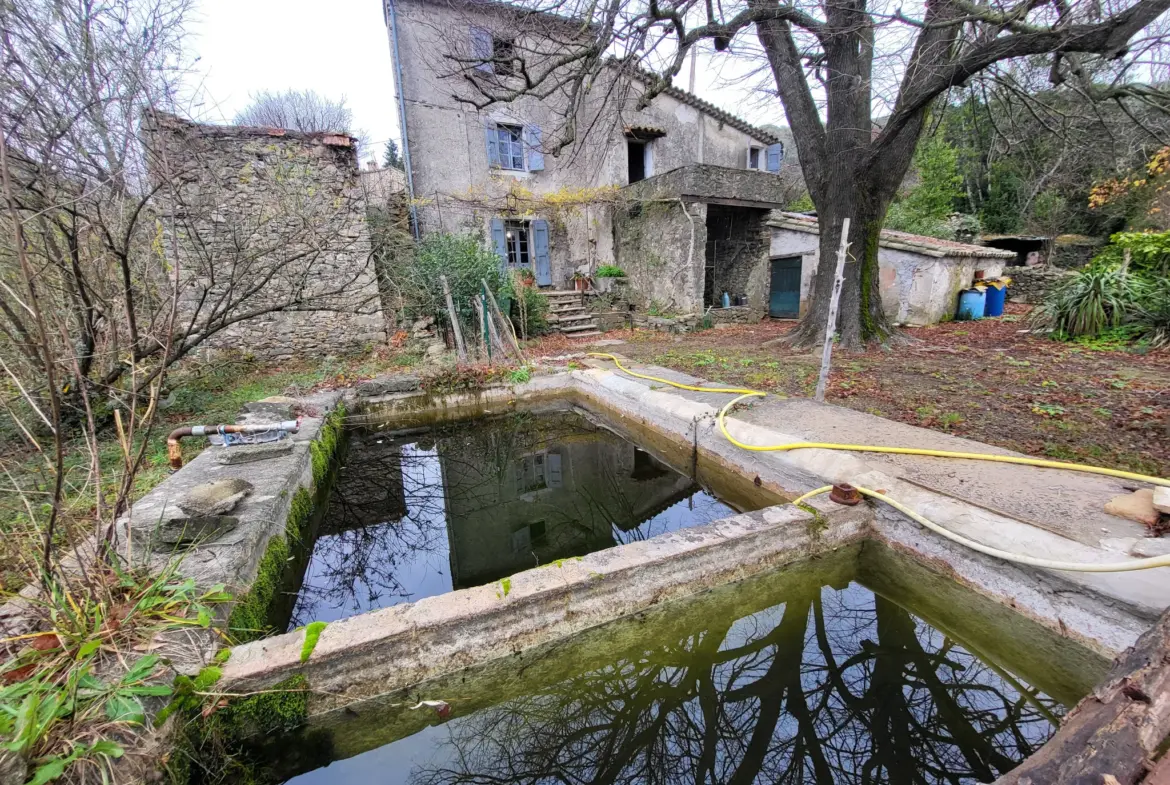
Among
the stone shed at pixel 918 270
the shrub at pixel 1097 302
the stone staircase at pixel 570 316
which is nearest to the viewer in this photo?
the shrub at pixel 1097 302

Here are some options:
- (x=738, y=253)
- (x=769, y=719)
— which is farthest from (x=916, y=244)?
(x=769, y=719)

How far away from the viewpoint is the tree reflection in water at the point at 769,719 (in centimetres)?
167

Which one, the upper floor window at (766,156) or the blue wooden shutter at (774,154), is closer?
the upper floor window at (766,156)

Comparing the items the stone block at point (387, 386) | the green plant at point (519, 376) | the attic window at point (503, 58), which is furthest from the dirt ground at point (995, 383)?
the attic window at point (503, 58)

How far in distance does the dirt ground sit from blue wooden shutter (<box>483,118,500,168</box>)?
5.94 metres

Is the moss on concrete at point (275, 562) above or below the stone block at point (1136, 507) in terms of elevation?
below

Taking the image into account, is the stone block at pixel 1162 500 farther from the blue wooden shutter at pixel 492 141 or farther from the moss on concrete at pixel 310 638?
the blue wooden shutter at pixel 492 141

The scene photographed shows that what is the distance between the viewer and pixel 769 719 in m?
1.87

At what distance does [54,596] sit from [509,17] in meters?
6.21

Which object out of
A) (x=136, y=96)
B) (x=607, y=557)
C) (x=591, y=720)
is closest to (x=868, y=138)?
(x=607, y=557)

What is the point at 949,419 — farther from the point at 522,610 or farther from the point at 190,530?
the point at 190,530

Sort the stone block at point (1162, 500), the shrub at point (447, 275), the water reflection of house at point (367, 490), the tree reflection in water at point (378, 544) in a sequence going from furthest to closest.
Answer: the shrub at point (447, 275)
the water reflection of house at point (367, 490)
the tree reflection in water at point (378, 544)
the stone block at point (1162, 500)

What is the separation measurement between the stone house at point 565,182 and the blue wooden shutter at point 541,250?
1.1 inches

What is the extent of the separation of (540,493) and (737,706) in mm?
2267
